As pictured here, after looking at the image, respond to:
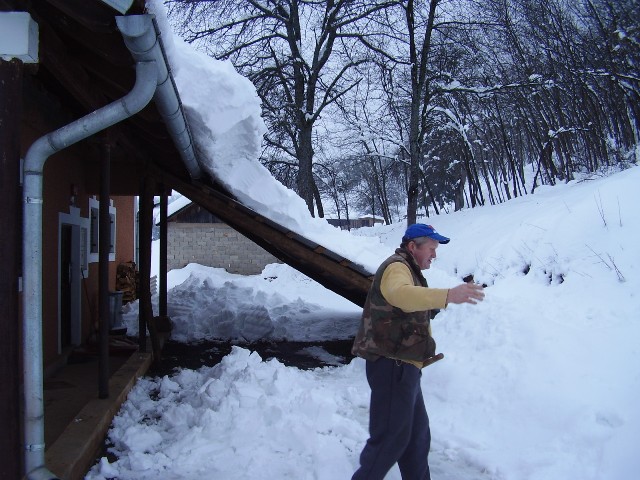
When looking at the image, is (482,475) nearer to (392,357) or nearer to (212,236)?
(392,357)

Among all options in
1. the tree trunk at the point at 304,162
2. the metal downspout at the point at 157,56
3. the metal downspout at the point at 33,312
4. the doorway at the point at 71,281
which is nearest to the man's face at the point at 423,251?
the metal downspout at the point at 157,56

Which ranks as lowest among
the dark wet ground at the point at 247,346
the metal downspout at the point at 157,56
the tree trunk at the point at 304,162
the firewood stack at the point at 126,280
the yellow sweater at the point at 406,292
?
the dark wet ground at the point at 247,346

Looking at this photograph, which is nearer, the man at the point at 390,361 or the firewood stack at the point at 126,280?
the man at the point at 390,361

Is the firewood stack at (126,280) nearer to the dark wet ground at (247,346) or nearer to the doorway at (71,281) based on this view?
the dark wet ground at (247,346)

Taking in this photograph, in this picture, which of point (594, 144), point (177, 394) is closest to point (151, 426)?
point (177, 394)

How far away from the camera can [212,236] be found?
23.1 metres

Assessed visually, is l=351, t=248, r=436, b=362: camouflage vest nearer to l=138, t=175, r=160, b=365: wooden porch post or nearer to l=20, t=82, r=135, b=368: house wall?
l=20, t=82, r=135, b=368: house wall

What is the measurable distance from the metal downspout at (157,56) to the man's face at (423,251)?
1.74 metres

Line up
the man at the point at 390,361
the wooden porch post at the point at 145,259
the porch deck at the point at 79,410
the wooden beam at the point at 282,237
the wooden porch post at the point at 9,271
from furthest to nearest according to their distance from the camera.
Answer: the wooden porch post at the point at 145,259 → the wooden beam at the point at 282,237 → the porch deck at the point at 79,410 → the man at the point at 390,361 → the wooden porch post at the point at 9,271

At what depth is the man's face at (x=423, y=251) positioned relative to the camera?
2.81 m

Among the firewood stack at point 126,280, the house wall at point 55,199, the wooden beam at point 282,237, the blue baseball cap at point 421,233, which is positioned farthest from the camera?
the firewood stack at point 126,280

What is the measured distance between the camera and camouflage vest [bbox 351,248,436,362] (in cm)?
265

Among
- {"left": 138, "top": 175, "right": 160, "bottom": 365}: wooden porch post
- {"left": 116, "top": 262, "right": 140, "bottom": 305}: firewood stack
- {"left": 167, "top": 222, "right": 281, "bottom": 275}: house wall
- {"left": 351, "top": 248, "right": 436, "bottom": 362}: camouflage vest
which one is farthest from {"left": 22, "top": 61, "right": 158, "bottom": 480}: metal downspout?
{"left": 167, "top": 222, "right": 281, "bottom": 275}: house wall

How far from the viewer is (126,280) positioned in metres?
11.1
